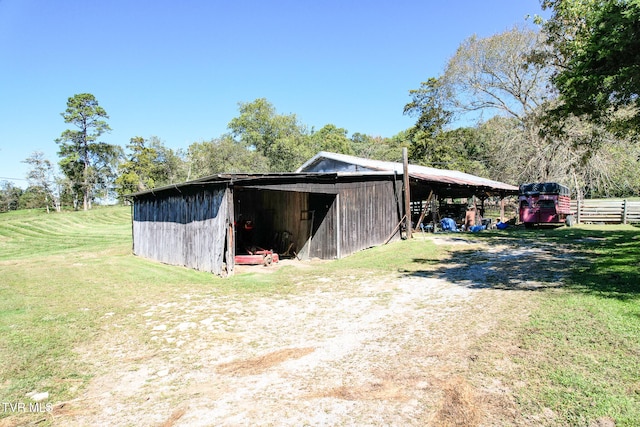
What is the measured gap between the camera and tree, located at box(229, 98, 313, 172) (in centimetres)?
5044

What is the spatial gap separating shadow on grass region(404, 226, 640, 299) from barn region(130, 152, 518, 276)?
317 cm

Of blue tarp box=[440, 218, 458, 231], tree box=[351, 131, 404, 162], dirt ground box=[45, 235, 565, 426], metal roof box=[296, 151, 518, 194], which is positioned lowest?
dirt ground box=[45, 235, 565, 426]

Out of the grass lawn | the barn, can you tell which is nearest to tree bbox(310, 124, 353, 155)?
the barn

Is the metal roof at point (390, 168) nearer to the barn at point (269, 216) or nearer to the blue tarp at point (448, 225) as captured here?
the barn at point (269, 216)

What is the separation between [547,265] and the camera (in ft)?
30.1

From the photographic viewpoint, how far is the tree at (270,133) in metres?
50.4

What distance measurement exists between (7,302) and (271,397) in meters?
6.83

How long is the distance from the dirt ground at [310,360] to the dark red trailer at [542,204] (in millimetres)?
12649

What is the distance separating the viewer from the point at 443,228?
1997 centimetres

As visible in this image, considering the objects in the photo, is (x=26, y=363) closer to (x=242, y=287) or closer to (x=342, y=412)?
(x=342, y=412)

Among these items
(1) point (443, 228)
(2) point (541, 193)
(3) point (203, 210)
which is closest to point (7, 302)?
(3) point (203, 210)

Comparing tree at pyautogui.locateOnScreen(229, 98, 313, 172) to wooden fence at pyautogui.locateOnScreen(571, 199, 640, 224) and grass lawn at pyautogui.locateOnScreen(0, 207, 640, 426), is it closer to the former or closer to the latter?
wooden fence at pyautogui.locateOnScreen(571, 199, 640, 224)

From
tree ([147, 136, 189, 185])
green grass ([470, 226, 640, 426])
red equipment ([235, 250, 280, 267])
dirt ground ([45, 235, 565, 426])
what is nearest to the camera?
green grass ([470, 226, 640, 426])

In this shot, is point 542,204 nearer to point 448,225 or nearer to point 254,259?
point 448,225
